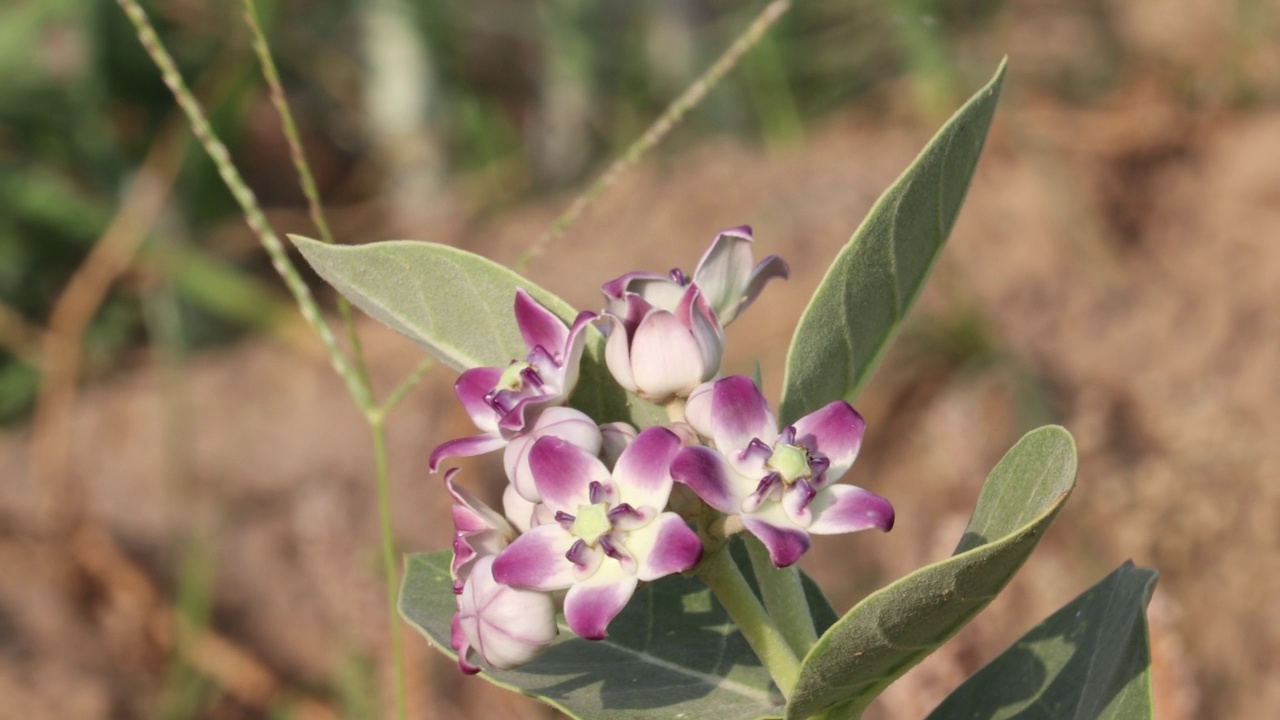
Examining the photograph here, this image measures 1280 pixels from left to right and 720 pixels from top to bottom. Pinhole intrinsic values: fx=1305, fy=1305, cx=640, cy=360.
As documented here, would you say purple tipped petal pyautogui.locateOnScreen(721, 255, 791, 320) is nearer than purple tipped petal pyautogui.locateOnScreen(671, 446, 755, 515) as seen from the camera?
No

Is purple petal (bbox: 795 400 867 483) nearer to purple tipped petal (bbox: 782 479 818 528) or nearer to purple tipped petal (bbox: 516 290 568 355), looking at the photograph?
purple tipped petal (bbox: 782 479 818 528)

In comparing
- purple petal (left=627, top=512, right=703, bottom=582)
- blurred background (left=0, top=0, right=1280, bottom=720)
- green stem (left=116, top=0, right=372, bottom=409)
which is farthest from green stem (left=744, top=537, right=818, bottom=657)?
blurred background (left=0, top=0, right=1280, bottom=720)

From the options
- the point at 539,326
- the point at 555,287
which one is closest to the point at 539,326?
the point at 539,326

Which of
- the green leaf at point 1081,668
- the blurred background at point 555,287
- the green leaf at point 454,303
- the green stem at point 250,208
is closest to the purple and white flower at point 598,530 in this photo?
the green leaf at point 454,303

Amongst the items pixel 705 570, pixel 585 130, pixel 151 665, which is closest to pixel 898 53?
pixel 585 130

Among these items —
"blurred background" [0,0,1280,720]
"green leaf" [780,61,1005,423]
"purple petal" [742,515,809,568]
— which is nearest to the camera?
"purple petal" [742,515,809,568]
